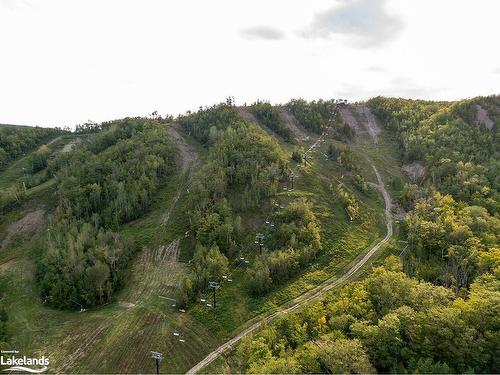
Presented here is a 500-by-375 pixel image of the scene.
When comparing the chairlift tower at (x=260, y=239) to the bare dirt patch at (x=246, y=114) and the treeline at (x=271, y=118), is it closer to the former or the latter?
the treeline at (x=271, y=118)

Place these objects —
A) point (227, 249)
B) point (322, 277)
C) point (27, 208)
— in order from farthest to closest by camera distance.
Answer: point (27, 208) → point (227, 249) → point (322, 277)

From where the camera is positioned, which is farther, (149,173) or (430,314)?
(149,173)

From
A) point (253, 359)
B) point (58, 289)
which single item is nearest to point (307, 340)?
point (253, 359)

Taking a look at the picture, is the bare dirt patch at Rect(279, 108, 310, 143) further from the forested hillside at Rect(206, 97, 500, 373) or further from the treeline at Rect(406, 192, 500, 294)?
the treeline at Rect(406, 192, 500, 294)

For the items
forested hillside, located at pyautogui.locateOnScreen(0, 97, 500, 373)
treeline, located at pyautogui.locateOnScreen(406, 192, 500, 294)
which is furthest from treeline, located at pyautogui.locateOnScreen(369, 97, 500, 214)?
treeline, located at pyautogui.locateOnScreen(406, 192, 500, 294)

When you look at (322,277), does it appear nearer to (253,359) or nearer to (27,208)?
(253,359)

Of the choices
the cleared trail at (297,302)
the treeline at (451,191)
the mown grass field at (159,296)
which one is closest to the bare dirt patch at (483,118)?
the treeline at (451,191)
